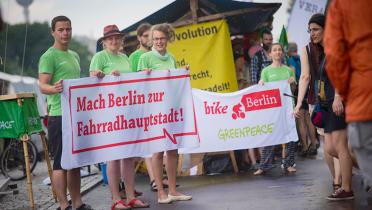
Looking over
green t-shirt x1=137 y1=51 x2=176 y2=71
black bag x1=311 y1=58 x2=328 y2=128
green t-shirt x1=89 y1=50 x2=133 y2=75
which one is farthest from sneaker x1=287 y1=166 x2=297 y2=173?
green t-shirt x1=89 y1=50 x2=133 y2=75

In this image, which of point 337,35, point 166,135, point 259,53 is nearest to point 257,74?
point 259,53

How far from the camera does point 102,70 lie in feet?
26.6

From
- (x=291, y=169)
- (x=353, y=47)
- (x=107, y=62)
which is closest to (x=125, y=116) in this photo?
(x=107, y=62)

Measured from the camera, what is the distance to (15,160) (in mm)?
14625

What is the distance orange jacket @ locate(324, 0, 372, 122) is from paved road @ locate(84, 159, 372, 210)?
3.01m

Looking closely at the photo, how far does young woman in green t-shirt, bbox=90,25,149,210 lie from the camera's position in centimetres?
790

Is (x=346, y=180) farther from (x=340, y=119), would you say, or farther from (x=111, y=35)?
(x=111, y=35)

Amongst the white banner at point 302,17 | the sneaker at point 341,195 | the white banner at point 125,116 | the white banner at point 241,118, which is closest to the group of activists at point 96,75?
the white banner at point 125,116

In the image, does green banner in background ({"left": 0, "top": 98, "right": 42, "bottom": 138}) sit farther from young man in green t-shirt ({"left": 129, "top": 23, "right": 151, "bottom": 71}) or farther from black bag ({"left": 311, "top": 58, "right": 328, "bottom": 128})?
black bag ({"left": 311, "top": 58, "right": 328, "bottom": 128})

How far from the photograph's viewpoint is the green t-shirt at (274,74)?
11.5 meters

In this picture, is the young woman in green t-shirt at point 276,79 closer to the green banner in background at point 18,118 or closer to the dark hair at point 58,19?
the green banner in background at point 18,118

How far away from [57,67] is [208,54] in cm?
505

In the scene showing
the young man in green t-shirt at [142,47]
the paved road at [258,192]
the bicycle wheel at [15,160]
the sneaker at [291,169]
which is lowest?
the paved road at [258,192]

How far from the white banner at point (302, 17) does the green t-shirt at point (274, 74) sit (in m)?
4.90
